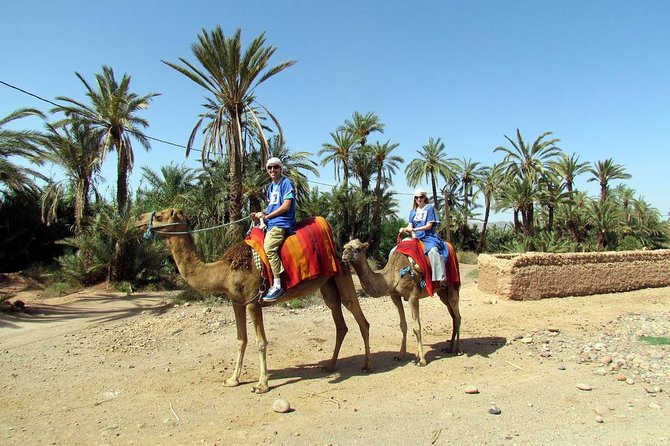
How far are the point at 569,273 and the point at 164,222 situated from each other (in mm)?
12577

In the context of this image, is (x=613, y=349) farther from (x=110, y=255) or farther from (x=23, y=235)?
(x=23, y=235)

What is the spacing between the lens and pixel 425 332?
9055mm

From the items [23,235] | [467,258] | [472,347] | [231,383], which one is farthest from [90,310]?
[467,258]

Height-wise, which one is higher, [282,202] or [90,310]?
[282,202]

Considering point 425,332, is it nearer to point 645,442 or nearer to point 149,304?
point 645,442

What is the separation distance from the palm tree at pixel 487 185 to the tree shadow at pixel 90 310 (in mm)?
28614

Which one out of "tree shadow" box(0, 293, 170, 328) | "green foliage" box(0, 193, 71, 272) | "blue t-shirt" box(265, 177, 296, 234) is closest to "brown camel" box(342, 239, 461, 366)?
"blue t-shirt" box(265, 177, 296, 234)

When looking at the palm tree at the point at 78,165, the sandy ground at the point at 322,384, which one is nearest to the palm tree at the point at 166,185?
the palm tree at the point at 78,165

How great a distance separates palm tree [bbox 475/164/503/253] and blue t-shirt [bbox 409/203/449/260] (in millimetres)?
28707

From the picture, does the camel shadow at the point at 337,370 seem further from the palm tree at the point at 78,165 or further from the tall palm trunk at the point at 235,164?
the palm tree at the point at 78,165

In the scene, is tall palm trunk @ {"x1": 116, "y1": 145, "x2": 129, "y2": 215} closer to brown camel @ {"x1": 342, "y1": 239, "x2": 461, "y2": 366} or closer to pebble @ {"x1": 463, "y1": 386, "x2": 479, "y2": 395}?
brown camel @ {"x1": 342, "y1": 239, "x2": 461, "y2": 366}

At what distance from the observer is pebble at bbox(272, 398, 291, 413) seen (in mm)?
4723

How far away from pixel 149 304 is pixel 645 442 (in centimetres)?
1128

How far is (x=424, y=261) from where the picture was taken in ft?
22.0
